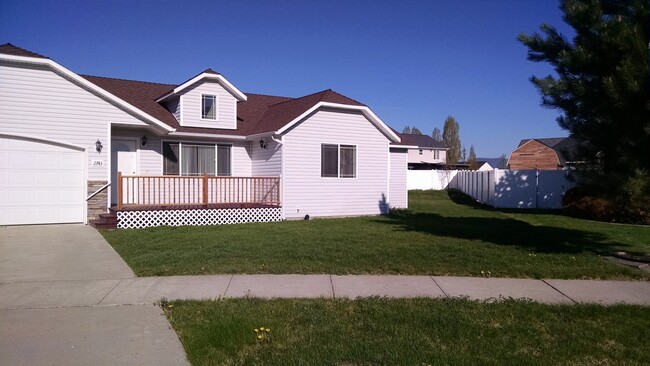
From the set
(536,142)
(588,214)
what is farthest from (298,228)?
(536,142)

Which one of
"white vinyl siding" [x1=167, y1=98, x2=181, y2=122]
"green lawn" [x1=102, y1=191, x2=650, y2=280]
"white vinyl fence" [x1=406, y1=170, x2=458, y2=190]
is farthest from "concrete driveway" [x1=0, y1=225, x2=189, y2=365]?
"white vinyl fence" [x1=406, y1=170, x2=458, y2=190]

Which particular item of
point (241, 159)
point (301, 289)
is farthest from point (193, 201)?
point (301, 289)

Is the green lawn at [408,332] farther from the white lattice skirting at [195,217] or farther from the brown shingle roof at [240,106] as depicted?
the brown shingle roof at [240,106]

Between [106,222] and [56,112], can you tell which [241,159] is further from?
[56,112]

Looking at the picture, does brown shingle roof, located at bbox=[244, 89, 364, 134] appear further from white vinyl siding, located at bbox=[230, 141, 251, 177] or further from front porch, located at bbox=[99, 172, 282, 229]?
front porch, located at bbox=[99, 172, 282, 229]

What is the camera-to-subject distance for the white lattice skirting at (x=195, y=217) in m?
14.9

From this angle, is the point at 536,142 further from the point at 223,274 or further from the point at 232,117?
the point at 223,274

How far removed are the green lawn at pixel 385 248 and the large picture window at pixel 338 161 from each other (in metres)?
2.41

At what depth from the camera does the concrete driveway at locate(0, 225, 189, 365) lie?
4.98 metres

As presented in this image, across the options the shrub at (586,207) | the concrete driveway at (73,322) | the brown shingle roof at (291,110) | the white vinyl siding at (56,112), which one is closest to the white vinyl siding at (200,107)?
the brown shingle roof at (291,110)

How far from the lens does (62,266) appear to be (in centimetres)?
920

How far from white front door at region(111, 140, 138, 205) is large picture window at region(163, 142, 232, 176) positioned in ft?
3.30

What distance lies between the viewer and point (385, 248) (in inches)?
425

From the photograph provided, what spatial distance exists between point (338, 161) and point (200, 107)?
5266 mm
